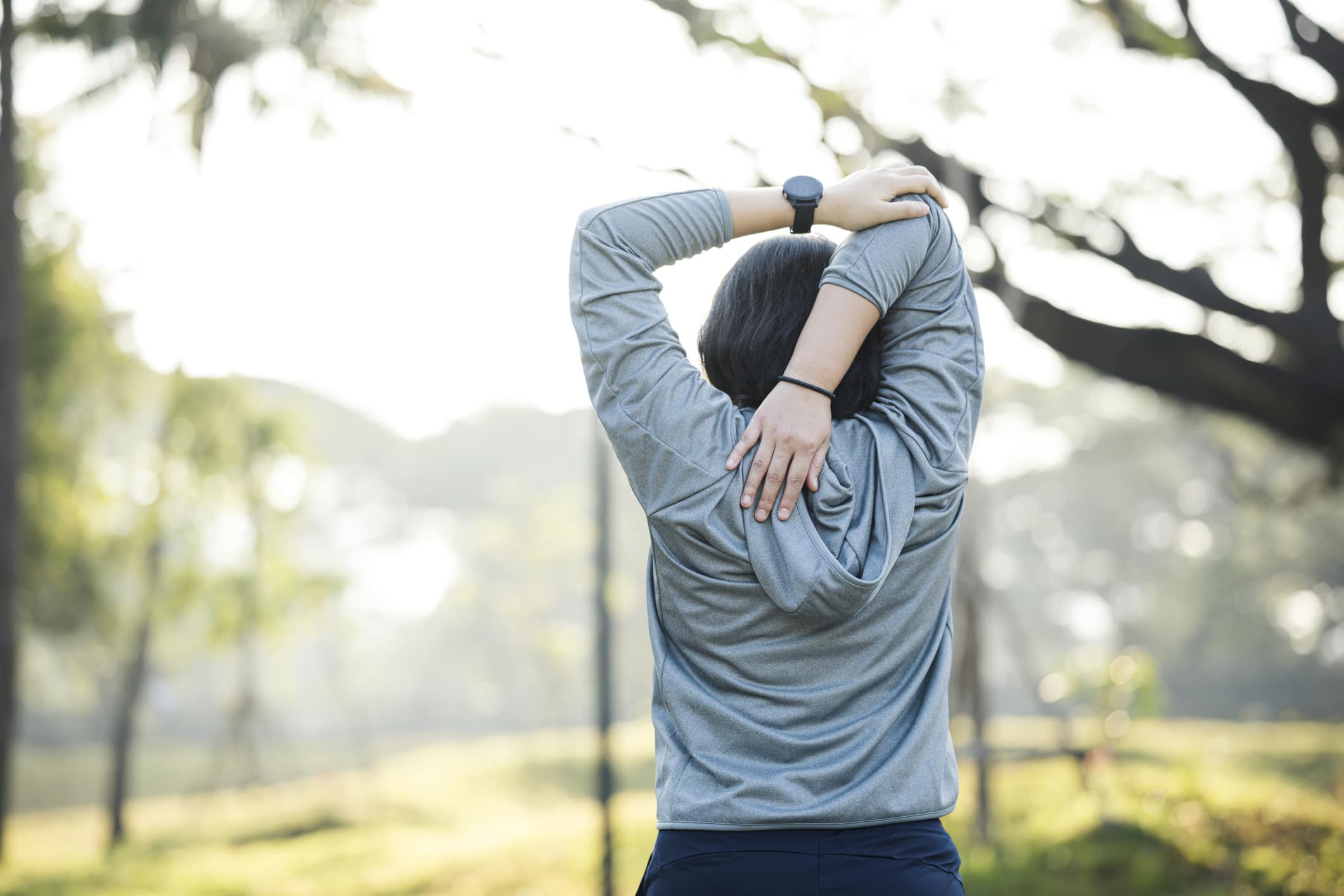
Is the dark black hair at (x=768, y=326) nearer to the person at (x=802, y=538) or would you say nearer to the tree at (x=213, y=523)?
the person at (x=802, y=538)

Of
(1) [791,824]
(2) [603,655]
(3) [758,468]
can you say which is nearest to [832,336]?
(3) [758,468]

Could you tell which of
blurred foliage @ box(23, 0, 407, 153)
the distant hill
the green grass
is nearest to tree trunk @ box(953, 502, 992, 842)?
the green grass

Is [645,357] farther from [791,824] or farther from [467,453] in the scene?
[467,453]

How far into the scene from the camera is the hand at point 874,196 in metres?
1.15

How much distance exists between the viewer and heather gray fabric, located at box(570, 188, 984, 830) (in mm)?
1053

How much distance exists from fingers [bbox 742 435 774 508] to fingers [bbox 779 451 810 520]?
2 centimetres

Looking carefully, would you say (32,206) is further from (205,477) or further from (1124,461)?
(1124,461)

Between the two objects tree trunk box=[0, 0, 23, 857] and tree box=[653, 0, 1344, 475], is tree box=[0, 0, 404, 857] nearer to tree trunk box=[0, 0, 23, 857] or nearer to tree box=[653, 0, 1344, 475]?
tree trunk box=[0, 0, 23, 857]

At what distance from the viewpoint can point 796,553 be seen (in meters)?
1.04

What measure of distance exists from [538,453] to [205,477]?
20.6 metres

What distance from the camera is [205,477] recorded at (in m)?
12.5

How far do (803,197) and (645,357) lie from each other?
0.27 metres

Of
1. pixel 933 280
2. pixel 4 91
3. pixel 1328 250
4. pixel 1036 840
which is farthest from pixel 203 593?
pixel 933 280

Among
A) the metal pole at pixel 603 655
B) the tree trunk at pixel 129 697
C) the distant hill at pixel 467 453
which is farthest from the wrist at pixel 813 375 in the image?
the distant hill at pixel 467 453
